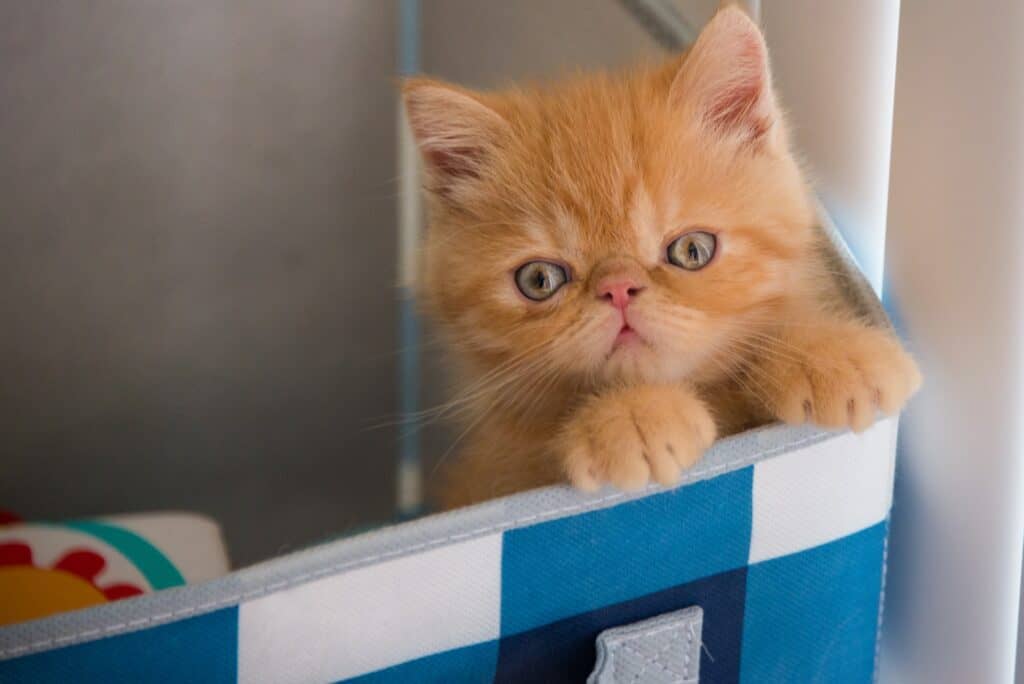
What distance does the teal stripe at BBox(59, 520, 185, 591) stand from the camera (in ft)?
5.26

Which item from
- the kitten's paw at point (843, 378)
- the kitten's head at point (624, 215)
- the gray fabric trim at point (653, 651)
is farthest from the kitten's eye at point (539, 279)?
the gray fabric trim at point (653, 651)

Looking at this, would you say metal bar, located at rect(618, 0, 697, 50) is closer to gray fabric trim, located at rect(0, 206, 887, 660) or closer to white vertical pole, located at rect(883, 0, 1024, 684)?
white vertical pole, located at rect(883, 0, 1024, 684)

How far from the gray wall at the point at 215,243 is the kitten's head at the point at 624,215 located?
1.93 feet

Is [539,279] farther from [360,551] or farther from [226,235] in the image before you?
[226,235]

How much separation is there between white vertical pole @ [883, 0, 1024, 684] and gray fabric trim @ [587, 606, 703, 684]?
36cm

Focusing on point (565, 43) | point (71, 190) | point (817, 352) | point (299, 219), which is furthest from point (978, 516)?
point (71, 190)

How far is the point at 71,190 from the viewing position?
190 centimetres

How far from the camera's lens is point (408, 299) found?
2.03m

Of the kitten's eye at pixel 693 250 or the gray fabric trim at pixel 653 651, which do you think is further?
the kitten's eye at pixel 693 250

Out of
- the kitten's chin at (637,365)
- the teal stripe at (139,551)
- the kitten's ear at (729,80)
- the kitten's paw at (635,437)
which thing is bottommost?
the kitten's paw at (635,437)

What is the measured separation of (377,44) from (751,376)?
3.98 ft

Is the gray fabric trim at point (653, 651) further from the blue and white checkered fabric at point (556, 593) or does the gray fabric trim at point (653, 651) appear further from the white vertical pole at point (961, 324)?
Result: the white vertical pole at point (961, 324)

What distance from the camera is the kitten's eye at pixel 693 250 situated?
1192mm

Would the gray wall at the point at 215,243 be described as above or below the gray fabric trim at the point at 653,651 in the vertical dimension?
above
